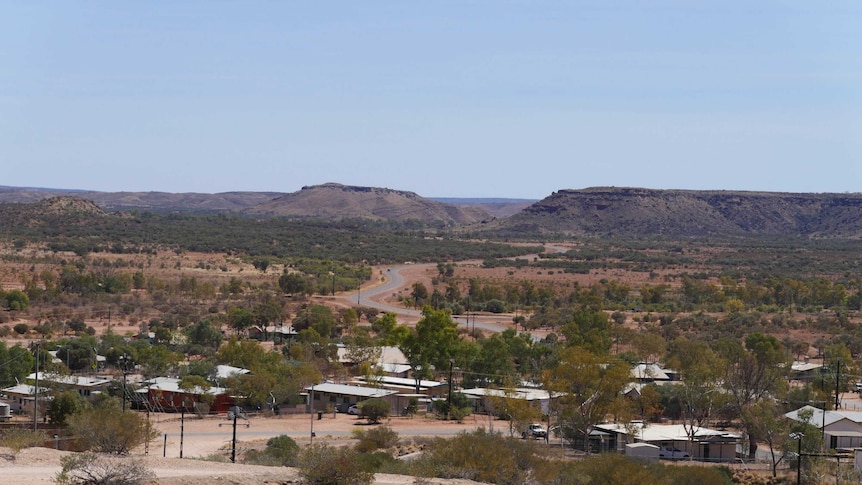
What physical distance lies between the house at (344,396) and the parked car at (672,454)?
12975 millimetres

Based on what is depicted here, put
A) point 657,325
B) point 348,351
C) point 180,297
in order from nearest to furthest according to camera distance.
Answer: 1. point 348,351
2. point 657,325
3. point 180,297

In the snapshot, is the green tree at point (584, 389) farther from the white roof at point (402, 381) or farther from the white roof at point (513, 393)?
the white roof at point (402, 381)

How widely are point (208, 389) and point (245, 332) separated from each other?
24.4m

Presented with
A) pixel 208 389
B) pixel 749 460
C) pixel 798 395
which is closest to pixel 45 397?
pixel 208 389

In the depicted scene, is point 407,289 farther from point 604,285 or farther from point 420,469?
point 420,469

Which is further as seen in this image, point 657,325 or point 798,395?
point 657,325

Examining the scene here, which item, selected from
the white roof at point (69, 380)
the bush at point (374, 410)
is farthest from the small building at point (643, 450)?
the white roof at point (69, 380)

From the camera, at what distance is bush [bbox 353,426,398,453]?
36906 mm

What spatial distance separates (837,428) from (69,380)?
103 feet

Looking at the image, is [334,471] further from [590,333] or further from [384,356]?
[384,356]

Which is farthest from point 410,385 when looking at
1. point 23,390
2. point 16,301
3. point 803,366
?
point 16,301

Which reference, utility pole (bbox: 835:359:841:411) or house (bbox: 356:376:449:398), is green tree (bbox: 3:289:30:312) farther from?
utility pole (bbox: 835:359:841:411)

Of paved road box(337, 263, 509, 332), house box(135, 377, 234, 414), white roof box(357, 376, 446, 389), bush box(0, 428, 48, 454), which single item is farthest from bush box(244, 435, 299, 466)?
paved road box(337, 263, 509, 332)

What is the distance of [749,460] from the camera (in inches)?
1555
